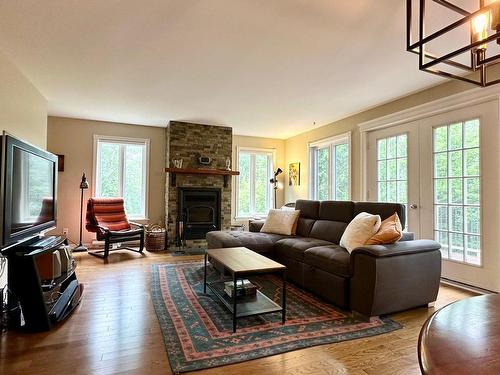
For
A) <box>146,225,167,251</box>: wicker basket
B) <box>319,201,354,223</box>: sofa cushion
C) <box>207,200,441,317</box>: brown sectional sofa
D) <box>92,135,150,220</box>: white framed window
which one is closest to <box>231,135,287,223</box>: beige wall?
<box>92,135,150,220</box>: white framed window

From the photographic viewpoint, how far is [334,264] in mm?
2666

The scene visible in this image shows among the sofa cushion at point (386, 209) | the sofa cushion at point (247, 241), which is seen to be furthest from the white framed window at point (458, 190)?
the sofa cushion at point (247, 241)

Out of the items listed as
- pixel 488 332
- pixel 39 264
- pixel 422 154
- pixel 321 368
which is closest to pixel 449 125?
pixel 422 154

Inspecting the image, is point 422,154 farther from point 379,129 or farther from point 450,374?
point 450,374

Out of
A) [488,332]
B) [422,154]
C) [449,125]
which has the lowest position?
[488,332]

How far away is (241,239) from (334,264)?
140 centimetres

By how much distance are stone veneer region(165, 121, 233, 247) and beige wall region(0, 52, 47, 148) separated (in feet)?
6.75

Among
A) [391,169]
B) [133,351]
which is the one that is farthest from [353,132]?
[133,351]

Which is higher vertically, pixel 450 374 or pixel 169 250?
pixel 450 374

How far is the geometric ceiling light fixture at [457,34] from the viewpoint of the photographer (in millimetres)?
1113

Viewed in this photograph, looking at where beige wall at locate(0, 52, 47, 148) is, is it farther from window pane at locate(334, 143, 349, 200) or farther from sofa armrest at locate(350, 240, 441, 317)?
window pane at locate(334, 143, 349, 200)

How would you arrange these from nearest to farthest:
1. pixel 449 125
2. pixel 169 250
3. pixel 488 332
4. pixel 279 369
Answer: pixel 488 332
pixel 279 369
pixel 449 125
pixel 169 250

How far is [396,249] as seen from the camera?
2.43m

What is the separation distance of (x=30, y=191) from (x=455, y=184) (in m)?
4.39
